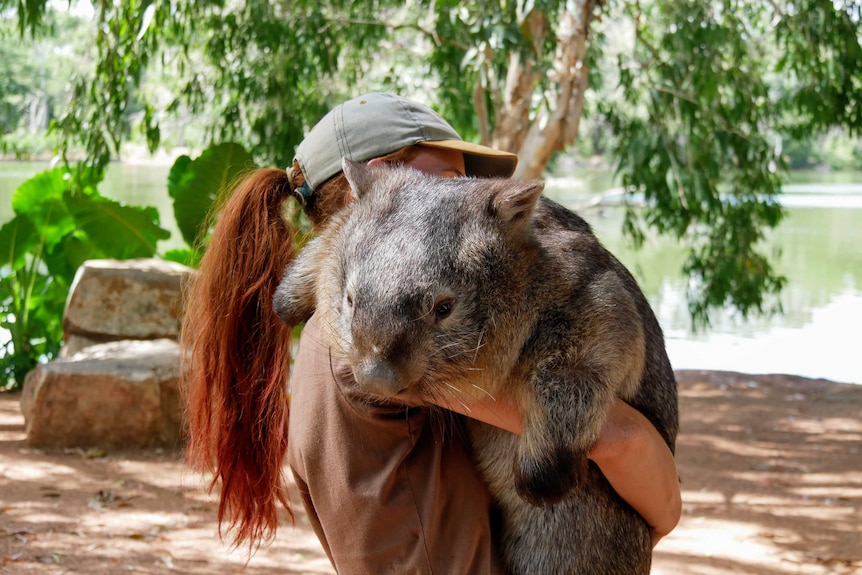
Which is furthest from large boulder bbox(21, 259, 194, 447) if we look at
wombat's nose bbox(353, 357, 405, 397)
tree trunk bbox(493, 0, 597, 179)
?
wombat's nose bbox(353, 357, 405, 397)

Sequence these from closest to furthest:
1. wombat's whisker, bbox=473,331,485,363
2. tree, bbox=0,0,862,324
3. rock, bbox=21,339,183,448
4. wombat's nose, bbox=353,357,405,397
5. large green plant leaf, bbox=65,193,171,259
Result: 1. wombat's nose, bbox=353,357,405,397
2. wombat's whisker, bbox=473,331,485,363
3. rock, bbox=21,339,183,448
4. tree, bbox=0,0,862,324
5. large green plant leaf, bbox=65,193,171,259

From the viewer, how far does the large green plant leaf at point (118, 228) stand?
7.33 meters

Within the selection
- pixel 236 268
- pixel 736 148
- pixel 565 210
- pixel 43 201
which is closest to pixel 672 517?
pixel 565 210

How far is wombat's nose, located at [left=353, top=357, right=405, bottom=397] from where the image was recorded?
156 centimetres

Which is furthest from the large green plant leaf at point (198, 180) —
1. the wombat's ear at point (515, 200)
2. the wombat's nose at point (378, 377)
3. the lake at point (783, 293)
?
the wombat's nose at point (378, 377)

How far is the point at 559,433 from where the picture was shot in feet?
5.36

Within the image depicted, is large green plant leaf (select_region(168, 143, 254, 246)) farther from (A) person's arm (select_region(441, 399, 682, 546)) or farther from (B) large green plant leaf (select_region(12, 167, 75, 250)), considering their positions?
(A) person's arm (select_region(441, 399, 682, 546))

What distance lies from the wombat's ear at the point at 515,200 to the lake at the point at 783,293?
6.15 m

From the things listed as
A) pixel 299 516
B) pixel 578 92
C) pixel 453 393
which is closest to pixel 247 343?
pixel 453 393

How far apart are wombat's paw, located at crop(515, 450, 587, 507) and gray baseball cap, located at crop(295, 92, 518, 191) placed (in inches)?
28.8

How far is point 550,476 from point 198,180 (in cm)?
587

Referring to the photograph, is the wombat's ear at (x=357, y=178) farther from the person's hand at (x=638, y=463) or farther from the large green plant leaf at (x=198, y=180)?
the large green plant leaf at (x=198, y=180)

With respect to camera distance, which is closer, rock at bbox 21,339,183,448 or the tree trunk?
rock at bbox 21,339,183,448

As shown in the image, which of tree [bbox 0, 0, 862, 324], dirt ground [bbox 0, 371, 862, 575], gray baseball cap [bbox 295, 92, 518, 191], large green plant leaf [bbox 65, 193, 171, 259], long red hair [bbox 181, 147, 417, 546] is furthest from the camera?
large green plant leaf [bbox 65, 193, 171, 259]
